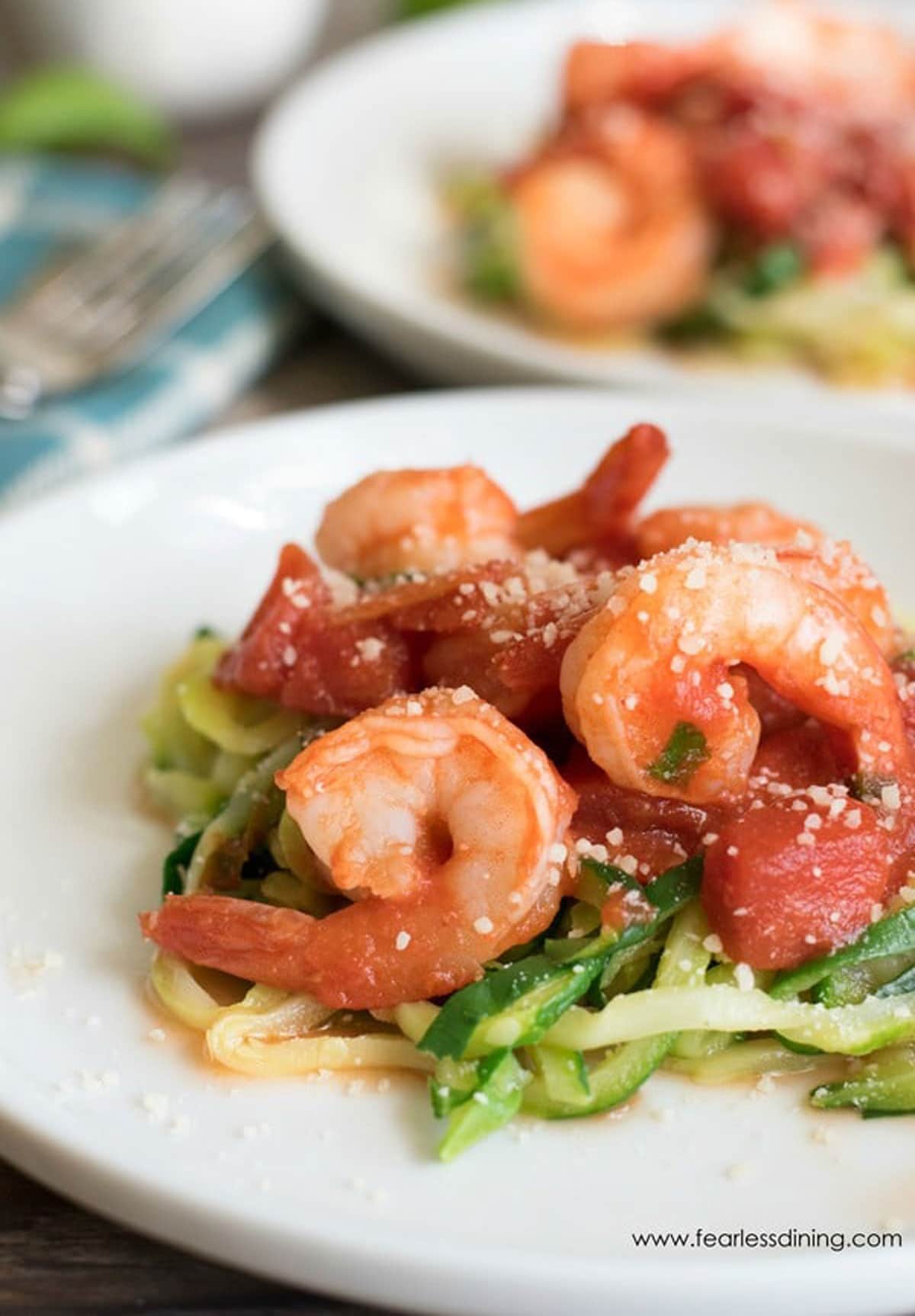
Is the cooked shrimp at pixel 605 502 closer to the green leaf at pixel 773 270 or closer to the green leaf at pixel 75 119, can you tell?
the green leaf at pixel 773 270

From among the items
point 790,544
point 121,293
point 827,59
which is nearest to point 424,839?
point 790,544

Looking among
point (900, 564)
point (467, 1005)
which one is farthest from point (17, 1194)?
point (900, 564)

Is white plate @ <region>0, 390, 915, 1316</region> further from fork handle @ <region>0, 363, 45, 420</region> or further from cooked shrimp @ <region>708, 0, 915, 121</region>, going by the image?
cooked shrimp @ <region>708, 0, 915, 121</region>

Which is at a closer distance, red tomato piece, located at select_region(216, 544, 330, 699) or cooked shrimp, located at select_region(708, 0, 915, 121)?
red tomato piece, located at select_region(216, 544, 330, 699)

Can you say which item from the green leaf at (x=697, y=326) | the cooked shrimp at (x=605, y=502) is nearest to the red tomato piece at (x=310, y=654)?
the cooked shrimp at (x=605, y=502)

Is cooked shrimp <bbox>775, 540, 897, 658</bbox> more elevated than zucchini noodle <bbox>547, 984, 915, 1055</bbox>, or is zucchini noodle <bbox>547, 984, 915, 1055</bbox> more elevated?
cooked shrimp <bbox>775, 540, 897, 658</bbox>

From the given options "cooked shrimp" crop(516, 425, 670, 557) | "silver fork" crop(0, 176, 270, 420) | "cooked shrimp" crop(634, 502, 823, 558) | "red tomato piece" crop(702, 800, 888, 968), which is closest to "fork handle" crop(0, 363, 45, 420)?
"silver fork" crop(0, 176, 270, 420)
